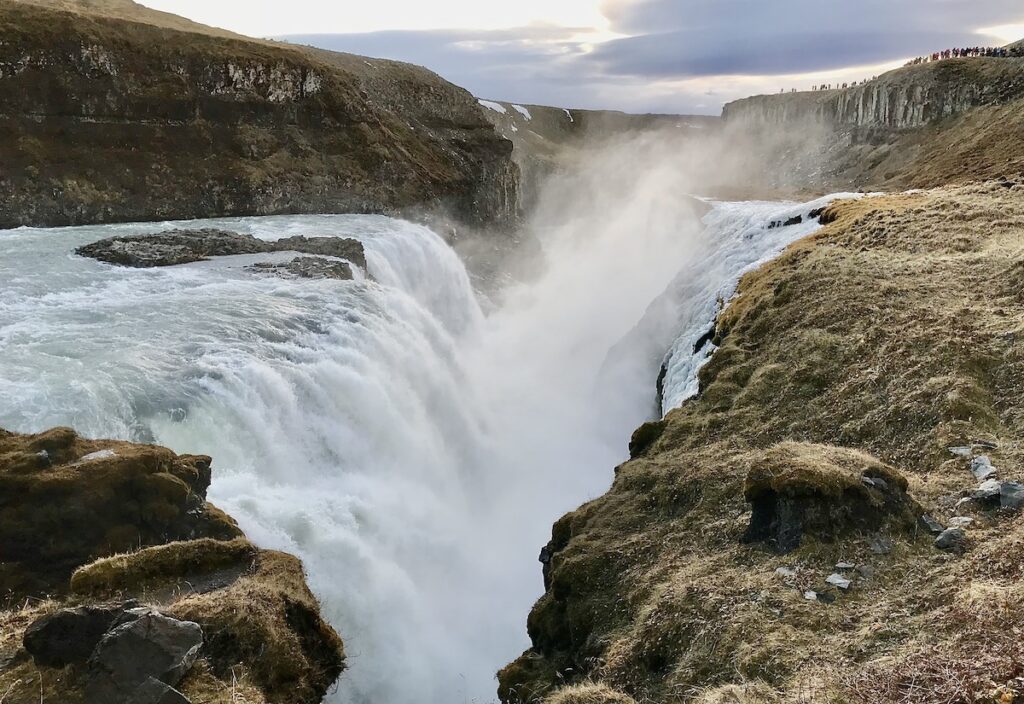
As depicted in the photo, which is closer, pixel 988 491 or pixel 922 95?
pixel 988 491

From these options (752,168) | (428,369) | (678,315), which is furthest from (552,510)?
(752,168)

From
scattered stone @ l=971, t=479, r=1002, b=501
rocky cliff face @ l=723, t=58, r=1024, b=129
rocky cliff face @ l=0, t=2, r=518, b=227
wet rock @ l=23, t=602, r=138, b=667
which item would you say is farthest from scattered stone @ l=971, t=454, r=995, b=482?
rocky cliff face @ l=723, t=58, r=1024, b=129

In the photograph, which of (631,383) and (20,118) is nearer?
(631,383)

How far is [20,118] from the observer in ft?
133

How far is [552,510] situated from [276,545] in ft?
41.9

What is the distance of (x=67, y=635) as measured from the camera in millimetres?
6539

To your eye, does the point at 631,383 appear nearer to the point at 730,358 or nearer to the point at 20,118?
the point at 730,358

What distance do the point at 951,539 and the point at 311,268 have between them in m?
25.4

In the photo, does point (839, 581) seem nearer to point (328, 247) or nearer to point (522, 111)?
point (328, 247)

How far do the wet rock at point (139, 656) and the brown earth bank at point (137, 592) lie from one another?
1cm

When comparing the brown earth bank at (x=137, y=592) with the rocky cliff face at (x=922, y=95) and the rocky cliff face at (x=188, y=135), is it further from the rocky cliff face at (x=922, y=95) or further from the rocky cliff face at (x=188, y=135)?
the rocky cliff face at (x=922, y=95)

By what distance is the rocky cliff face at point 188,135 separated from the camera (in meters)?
40.3

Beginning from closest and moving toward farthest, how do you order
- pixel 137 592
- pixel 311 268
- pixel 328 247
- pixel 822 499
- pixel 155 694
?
pixel 155 694 < pixel 137 592 < pixel 822 499 < pixel 311 268 < pixel 328 247

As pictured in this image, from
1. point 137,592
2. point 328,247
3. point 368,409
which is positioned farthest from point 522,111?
point 137,592
